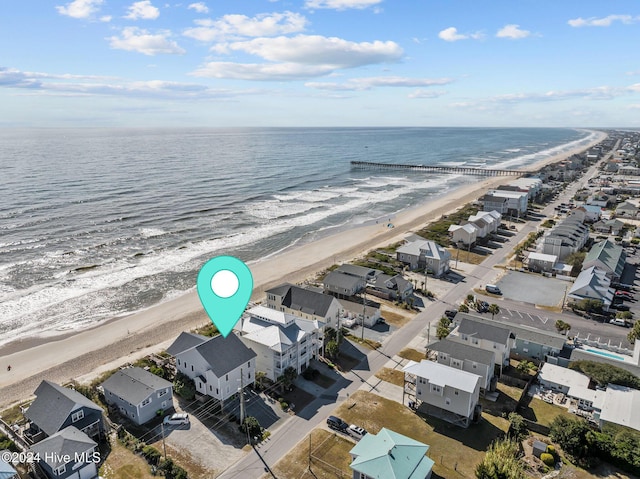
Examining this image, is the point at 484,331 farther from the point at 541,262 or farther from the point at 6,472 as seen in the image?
the point at 6,472

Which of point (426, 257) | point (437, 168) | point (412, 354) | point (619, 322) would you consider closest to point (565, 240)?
point (619, 322)

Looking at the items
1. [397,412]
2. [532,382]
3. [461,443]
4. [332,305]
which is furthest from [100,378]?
[532,382]

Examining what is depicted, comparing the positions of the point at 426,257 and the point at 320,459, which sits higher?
the point at 426,257

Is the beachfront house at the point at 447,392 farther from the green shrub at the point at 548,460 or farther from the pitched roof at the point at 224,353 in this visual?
the pitched roof at the point at 224,353

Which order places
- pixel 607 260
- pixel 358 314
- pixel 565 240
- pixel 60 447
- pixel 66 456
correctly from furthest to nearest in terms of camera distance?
pixel 565 240 → pixel 607 260 → pixel 358 314 → pixel 60 447 → pixel 66 456

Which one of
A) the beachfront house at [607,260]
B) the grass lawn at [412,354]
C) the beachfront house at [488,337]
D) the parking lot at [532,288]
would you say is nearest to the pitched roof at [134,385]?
the grass lawn at [412,354]

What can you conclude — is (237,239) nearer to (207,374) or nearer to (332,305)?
(332,305)

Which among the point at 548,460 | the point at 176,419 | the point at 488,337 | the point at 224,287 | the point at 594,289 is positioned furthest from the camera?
the point at 594,289
